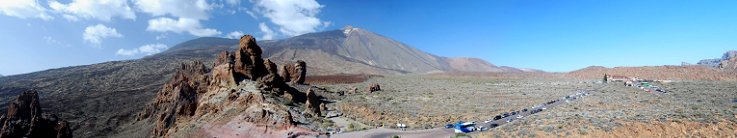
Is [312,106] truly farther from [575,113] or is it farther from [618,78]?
[618,78]

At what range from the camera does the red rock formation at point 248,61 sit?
169 ft

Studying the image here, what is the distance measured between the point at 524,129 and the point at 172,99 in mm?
52824

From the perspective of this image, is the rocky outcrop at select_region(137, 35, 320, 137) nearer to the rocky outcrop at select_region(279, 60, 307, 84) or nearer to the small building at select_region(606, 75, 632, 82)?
the rocky outcrop at select_region(279, 60, 307, 84)

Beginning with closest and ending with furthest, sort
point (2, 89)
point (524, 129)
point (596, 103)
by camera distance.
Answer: point (524, 129) → point (596, 103) → point (2, 89)

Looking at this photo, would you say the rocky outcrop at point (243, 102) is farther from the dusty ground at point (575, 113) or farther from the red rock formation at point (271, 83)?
the dusty ground at point (575, 113)

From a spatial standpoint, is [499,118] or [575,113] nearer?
[575,113]

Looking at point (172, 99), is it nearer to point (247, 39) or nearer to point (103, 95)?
point (247, 39)

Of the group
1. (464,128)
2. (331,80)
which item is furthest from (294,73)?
(464,128)

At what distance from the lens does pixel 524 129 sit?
104ft

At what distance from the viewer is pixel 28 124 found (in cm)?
5081

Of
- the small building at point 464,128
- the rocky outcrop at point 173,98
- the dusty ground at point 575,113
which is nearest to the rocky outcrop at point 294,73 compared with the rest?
the rocky outcrop at point 173,98

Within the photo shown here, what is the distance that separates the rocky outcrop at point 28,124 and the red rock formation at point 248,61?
18.5 meters

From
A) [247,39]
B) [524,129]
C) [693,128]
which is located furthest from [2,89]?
[693,128]

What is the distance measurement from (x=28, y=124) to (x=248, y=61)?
22.4 m
